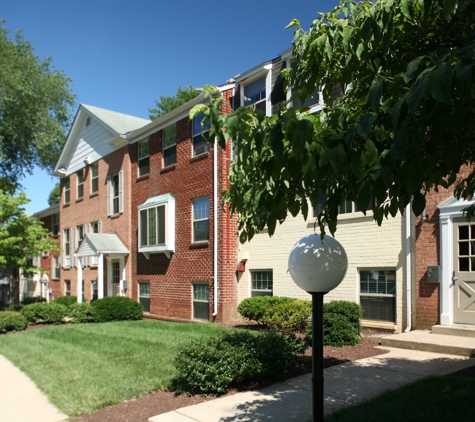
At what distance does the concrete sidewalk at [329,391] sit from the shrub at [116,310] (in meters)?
11.2

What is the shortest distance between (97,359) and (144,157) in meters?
11.4

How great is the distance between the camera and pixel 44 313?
18.5m

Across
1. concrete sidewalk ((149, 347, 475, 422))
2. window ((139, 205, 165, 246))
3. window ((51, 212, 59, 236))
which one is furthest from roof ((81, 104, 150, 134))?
concrete sidewalk ((149, 347, 475, 422))

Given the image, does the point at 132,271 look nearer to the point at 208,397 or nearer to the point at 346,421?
the point at 208,397

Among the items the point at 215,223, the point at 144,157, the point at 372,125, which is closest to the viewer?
the point at 372,125

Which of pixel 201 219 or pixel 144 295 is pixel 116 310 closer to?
pixel 144 295

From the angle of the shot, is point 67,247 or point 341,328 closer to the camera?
point 341,328

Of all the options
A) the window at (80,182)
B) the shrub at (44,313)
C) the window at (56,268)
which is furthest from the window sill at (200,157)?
the window at (56,268)

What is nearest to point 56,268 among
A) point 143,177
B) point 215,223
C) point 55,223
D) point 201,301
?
point 55,223

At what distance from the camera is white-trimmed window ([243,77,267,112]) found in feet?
50.3

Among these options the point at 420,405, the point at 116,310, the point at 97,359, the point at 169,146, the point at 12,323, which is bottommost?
the point at 12,323

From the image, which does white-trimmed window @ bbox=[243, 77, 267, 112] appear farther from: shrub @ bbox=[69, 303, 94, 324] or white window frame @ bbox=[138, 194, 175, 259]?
shrub @ bbox=[69, 303, 94, 324]

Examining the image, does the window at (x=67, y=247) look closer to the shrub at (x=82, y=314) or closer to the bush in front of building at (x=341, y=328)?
the shrub at (x=82, y=314)

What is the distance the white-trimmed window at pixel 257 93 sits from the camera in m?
15.3
